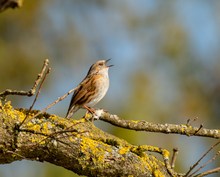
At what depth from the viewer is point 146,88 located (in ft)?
53.5

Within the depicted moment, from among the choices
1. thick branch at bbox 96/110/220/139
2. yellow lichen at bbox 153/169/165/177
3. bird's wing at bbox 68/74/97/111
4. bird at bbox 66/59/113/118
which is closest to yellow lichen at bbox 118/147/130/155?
yellow lichen at bbox 153/169/165/177

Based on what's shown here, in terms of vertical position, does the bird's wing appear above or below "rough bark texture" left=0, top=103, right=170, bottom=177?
above

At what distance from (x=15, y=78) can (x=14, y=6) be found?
12.1 metres

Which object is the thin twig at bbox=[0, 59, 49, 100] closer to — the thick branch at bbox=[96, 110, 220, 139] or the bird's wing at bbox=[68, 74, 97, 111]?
the thick branch at bbox=[96, 110, 220, 139]

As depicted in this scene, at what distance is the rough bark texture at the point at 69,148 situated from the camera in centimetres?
421

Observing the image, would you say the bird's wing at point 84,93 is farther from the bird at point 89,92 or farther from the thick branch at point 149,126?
the thick branch at point 149,126

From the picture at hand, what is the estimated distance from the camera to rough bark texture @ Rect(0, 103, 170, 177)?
4.21 metres

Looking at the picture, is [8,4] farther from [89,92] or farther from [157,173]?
[89,92]

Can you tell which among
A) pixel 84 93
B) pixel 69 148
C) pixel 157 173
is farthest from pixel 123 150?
pixel 84 93

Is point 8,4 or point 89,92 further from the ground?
point 89,92

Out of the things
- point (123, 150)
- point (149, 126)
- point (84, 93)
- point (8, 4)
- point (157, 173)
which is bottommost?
point (8, 4)

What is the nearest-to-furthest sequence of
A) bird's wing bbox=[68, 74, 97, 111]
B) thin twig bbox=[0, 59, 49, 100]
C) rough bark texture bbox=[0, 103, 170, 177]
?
thin twig bbox=[0, 59, 49, 100] → rough bark texture bbox=[0, 103, 170, 177] → bird's wing bbox=[68, 74, 97, 111]

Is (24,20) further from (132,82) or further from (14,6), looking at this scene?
(14,6)

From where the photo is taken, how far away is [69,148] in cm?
436
